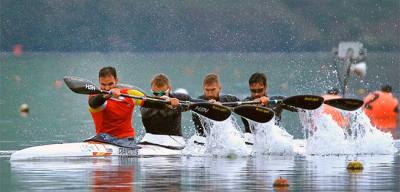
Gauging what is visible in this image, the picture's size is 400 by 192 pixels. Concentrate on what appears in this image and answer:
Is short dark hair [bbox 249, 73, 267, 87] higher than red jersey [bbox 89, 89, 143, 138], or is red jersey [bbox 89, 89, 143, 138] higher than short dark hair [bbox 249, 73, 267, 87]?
short dark hair [bbox 249, 73, 267, 87]

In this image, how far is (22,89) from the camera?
64688 mm

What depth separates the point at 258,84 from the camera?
86.3 ft

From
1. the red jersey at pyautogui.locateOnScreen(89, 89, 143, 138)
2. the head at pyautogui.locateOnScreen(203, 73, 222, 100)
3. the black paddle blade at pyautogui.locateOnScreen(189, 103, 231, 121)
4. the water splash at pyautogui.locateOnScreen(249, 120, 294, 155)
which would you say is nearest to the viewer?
the red jersey at pyautogui.locateOnScreen(89, 89, 143, 138)

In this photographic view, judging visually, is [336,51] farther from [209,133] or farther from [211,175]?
[211,175]

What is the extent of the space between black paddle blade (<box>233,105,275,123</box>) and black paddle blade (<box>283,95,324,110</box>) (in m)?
0.89

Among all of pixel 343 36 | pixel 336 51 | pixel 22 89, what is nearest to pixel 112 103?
pixel 336 51

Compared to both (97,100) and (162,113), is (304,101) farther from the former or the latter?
(97,100)

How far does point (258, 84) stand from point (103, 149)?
3.31 meters

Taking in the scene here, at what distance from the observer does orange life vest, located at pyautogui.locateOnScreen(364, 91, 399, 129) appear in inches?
1547

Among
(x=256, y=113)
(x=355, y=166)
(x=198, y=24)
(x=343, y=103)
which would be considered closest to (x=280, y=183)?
(x=355, y=166)

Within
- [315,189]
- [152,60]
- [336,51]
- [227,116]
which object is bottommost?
[315,189]

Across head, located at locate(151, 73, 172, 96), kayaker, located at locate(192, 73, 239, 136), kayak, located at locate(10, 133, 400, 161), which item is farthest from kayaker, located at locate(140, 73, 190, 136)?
kayaker, located at locate(192, 73, 239, 136)

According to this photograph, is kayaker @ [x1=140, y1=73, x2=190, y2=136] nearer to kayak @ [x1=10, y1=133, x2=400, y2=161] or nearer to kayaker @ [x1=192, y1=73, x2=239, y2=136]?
kayak @ [x1=10, y1=133, x2=400, y2=161]

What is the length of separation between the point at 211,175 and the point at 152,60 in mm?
95749
